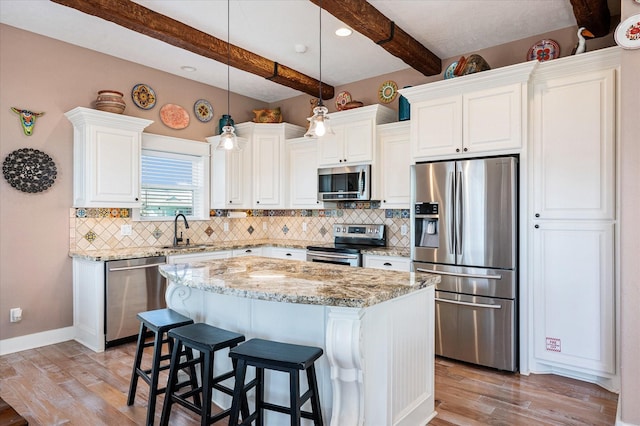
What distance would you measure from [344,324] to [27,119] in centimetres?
359

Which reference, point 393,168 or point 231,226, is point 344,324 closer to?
point 393,168

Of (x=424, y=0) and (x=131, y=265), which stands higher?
(x=424, y=0)

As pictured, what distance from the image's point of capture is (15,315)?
11.7ft

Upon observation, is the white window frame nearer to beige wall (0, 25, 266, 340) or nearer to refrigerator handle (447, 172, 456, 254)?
beige wall (0, 25, 266, 340)

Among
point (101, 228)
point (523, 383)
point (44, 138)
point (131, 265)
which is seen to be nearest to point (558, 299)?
point (523, 383)

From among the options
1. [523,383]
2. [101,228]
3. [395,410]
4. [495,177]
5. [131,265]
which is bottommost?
[523,383]

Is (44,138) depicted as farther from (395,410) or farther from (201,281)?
(395,410)

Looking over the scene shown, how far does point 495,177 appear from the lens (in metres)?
3.21

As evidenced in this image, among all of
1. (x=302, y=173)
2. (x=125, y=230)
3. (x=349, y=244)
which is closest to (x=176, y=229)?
(x=125, y=230)

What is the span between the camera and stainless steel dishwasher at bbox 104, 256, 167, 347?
365 centimetres

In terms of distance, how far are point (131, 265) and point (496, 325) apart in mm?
3278

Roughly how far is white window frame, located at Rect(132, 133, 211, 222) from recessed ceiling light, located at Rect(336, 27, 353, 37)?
2.25 meters

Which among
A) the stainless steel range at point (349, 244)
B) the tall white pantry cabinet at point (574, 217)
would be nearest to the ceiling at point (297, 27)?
the tall white pantry cabinet at point (574, 217)

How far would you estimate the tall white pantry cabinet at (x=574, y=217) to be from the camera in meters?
2.88
